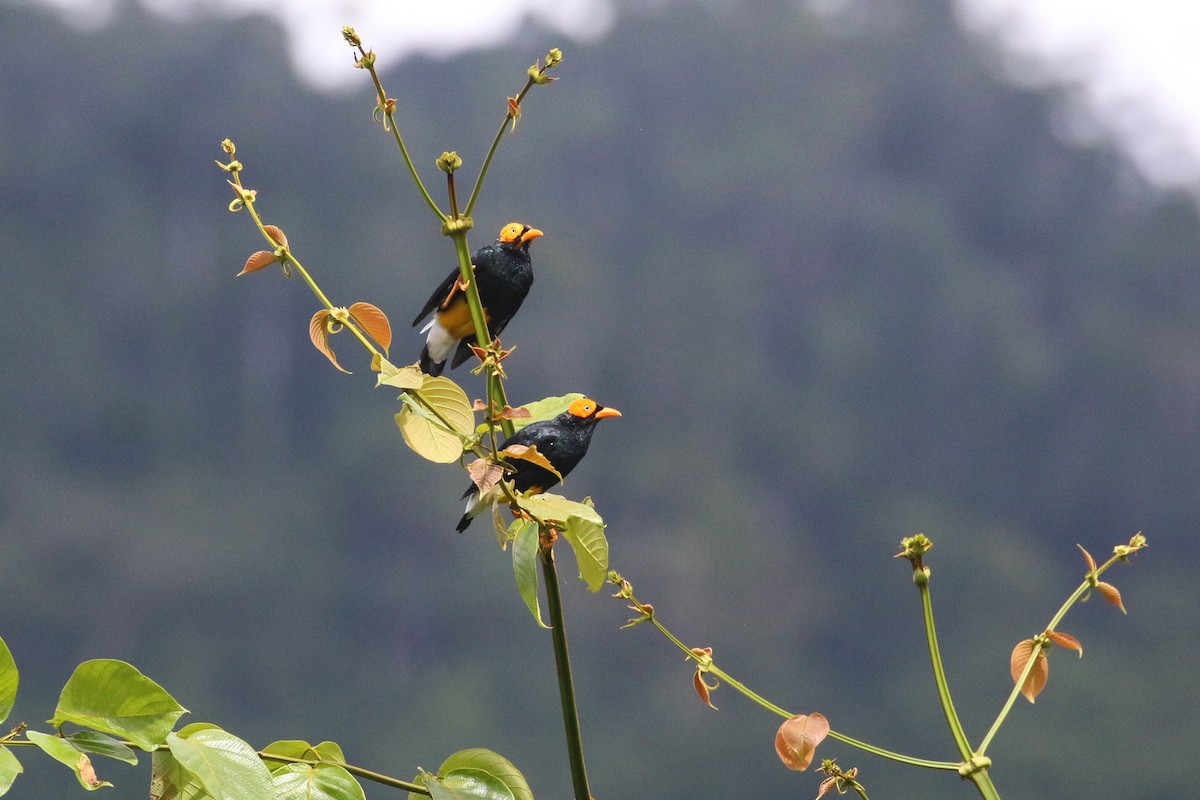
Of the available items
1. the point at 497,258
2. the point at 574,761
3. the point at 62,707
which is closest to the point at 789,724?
the point at 574,761

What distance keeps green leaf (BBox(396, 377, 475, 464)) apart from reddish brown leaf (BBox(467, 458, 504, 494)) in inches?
1.0

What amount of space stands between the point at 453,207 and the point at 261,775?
0.93 ft

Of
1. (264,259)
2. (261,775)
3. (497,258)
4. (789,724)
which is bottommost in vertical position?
(261,775)

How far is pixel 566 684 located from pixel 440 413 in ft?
0.48

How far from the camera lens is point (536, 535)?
56 cm

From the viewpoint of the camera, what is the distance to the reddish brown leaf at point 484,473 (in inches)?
20.9

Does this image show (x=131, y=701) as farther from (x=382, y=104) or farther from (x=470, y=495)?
(x=470, y=495)

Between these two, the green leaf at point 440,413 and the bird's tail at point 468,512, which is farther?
the bird's tail at point 468,512

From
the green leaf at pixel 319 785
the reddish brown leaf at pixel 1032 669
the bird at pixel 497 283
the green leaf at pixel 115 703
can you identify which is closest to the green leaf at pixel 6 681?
the green leaf at pixel 115 703

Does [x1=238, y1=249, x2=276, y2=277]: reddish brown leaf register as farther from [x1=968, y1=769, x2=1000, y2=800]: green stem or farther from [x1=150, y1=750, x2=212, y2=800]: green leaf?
[x1=968, y1=769, x2=1000, y2=800]: green stem

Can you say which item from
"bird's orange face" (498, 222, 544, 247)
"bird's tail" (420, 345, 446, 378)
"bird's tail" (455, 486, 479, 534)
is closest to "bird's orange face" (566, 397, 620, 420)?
"bird's tail" (455, 486, 479, 534)

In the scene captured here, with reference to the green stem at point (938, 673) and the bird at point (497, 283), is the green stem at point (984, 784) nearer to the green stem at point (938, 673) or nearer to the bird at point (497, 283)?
the green stem at point (938, 673)

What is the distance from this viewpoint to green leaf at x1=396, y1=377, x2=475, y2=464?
0.56m

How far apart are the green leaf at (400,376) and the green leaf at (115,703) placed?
17 centimetres
